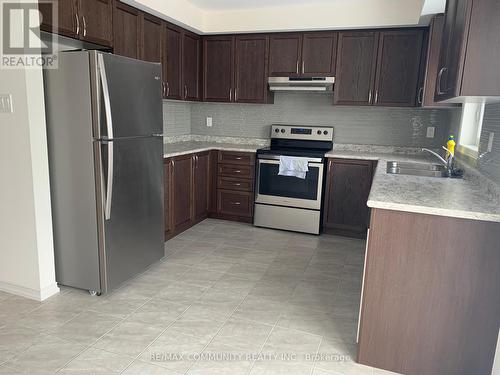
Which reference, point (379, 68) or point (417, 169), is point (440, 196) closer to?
point (417, 169)

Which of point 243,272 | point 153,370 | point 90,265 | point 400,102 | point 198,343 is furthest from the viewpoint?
point 400,102

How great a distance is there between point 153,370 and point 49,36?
93.5 inches

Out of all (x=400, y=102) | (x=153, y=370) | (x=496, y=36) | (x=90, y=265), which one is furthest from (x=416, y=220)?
(x=400, y=102)

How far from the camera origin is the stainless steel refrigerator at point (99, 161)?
2377 mm

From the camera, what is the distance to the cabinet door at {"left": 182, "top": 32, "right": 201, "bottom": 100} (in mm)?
4218

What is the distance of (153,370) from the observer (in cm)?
190

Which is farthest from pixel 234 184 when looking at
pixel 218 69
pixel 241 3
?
pixel 241 3

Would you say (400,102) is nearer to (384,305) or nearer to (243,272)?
(243,272)

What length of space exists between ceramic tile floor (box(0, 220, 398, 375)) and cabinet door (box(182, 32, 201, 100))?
6.53 ft

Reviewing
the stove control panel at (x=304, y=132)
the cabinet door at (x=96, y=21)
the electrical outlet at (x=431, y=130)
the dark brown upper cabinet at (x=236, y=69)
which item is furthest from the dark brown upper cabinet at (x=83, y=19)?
the electrical outlet at (x=431, y=130)

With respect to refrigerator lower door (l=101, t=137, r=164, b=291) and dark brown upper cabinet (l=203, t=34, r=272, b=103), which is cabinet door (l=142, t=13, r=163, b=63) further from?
refrigerator lower door (l=101, t=137, r=164, b=291)

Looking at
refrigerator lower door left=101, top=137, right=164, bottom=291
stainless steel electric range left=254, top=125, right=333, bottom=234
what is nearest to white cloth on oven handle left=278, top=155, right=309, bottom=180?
stainless steel electric range left=254, top=125, right=333, bottom=234

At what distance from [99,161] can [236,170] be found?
6.90ft

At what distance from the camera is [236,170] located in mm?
4363
